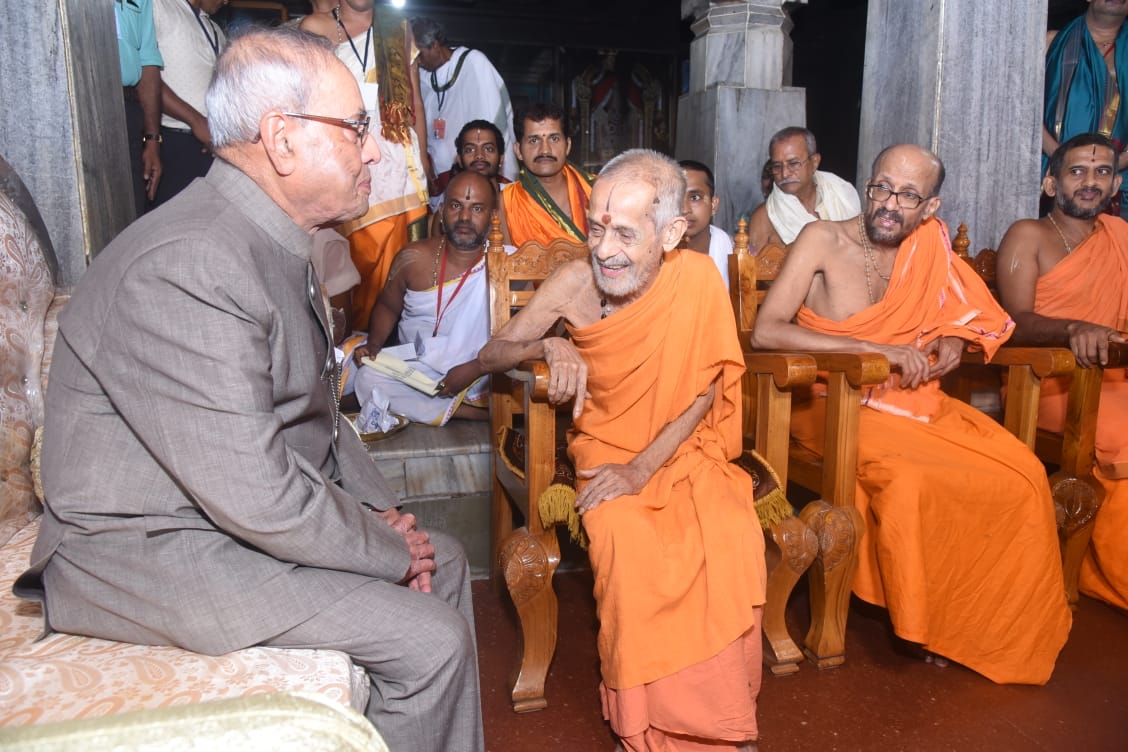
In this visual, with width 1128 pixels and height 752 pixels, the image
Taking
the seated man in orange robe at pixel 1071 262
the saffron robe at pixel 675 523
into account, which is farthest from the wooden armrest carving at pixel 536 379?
the seated man in orange robe at pixel 1071 262

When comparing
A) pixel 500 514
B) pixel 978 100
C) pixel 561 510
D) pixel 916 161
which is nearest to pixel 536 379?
pixel 561 510

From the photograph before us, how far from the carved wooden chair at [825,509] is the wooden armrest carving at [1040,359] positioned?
821 mm

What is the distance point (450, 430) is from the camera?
3.82 meters

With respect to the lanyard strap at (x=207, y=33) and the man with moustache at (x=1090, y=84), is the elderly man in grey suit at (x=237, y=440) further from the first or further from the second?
the man with moustache at (x=1090, y=84)

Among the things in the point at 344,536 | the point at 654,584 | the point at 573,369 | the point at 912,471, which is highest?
the point at 573,369

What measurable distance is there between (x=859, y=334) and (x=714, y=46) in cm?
334

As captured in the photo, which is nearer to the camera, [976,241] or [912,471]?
[912,471]

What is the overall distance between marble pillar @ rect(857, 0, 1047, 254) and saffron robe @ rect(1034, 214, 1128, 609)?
71 centimetres

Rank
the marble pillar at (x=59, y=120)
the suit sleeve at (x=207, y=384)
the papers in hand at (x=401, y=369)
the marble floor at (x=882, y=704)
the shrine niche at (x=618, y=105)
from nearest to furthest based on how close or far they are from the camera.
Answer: the suit sleeve at (x=207, y=384) → the marble floor at (x=882, y=704) → the marble pillar at (x=59, y=120) → the papers in hand at (x=401, y=369) → the shrine niche at (x=618, y=105)

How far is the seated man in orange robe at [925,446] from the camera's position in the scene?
9.28 feet

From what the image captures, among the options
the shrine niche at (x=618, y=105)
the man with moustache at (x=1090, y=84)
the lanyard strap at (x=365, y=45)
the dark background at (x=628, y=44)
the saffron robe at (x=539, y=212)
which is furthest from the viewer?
the shrine niche at (x=618, y=105)

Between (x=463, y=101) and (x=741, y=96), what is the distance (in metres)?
1.94

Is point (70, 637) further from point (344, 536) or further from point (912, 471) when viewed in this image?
point (912, 471)

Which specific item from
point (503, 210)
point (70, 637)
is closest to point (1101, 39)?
point (503, 210)
